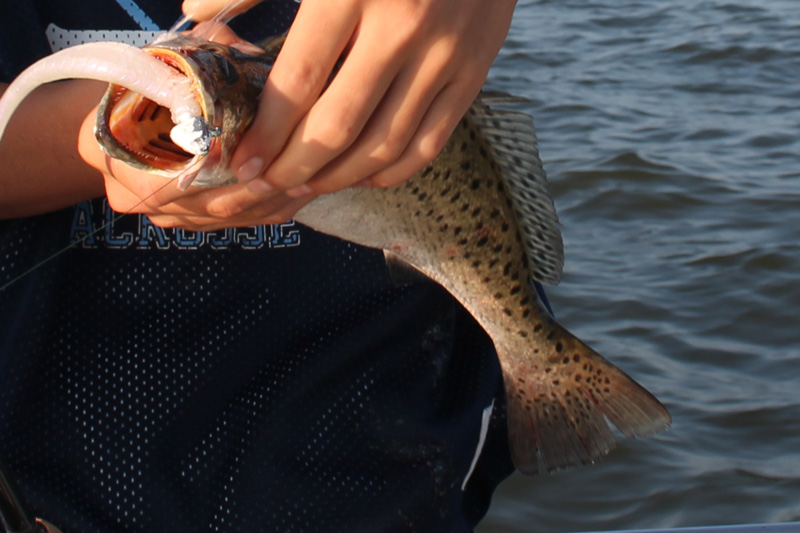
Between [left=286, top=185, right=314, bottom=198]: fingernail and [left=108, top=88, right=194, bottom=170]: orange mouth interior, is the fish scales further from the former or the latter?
[left=108, top=88, right=194, bottom=170]: orange mouth interior

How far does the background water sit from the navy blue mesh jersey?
2.55 m

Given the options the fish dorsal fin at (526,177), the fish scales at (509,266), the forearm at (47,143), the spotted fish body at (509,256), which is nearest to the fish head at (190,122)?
the spotted fish body at (509,256)

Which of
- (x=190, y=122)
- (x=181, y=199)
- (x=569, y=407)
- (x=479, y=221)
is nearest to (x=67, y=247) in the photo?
(x=181, y=199)

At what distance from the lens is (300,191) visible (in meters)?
1.40

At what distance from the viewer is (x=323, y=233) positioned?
191 cm

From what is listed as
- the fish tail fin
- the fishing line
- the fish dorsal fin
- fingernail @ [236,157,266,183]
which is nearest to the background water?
the fish tail fin

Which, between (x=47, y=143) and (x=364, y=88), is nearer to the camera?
(x=364, y=88)

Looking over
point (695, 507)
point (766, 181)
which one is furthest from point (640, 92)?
point (695, 507)

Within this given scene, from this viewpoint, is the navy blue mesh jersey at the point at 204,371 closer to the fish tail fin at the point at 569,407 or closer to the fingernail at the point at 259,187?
the fish tail fin at the point at 569,407

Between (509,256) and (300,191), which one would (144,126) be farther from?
(509,256)

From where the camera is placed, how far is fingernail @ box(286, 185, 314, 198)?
4.56ft

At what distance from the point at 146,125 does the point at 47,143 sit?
338 mm

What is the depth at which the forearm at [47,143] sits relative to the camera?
1.52 metres

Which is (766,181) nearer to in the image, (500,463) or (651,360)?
(651,360)
